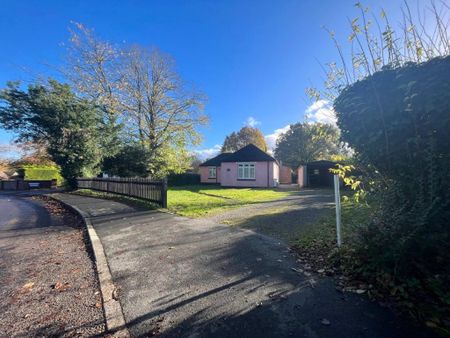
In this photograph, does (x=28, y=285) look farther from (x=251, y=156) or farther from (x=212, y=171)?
(x=212, y=171)

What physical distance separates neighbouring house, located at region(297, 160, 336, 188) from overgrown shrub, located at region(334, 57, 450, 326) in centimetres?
2210

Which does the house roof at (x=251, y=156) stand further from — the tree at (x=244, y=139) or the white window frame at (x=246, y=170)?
the tree at (x=244, y=139)

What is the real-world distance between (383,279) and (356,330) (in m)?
0.98

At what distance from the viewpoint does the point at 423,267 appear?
2.76m

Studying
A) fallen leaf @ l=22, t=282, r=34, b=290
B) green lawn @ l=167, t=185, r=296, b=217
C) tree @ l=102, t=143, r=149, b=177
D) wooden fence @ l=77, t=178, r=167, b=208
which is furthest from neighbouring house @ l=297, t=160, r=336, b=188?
fallen leaf @ l=22, t=282, r=34, b=290

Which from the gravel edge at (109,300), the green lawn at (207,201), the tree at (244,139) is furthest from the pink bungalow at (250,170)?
the tree at (244,139)

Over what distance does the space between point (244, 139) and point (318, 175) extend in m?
30.0

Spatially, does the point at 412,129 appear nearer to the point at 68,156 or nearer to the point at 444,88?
the point at 444,88

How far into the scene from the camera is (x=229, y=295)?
293 centimetres

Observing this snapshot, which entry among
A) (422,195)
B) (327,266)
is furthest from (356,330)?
(422,195)

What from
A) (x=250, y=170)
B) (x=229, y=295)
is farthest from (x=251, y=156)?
(x=229, y=295)

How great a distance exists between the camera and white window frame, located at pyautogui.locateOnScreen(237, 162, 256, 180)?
2539 centimetres

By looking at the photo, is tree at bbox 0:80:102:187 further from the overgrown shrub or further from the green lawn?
the overgrown shrub

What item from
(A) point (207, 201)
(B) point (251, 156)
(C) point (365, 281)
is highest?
(B) point (251, 156)
